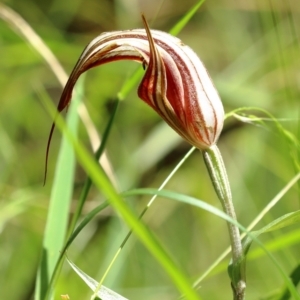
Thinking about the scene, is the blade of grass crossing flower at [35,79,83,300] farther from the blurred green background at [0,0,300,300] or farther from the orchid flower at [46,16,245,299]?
the blurred green background at [0,0,300,300]

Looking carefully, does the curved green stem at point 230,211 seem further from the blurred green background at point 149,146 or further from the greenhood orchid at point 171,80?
the blurred green background at point 149,146

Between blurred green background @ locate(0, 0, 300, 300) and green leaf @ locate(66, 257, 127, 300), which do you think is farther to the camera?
blurred green background @ locate(0, 0, 300, 300)

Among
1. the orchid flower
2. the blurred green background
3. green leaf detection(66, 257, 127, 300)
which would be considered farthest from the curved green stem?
the blurred green background

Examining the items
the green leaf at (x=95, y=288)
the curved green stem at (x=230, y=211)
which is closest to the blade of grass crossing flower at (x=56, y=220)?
the green leaf at (x=95, y=288)

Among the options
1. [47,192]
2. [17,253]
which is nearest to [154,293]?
[17,253]

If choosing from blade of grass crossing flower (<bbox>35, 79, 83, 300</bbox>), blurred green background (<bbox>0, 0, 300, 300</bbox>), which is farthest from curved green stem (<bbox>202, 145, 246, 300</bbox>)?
blurred green background (<bbox>0, 0, 300, 300</bbox>)

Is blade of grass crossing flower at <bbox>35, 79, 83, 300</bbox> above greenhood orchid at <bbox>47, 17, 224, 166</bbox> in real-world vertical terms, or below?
below

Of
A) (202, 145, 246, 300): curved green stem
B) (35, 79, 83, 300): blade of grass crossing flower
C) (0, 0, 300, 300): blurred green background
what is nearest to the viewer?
(202, 145, 246, 300): curved green stem

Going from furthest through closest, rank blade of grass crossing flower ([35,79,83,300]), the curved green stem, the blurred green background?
the blurred green background
blade of grass crossing flower ([35,79,83,300])
the curved green stem

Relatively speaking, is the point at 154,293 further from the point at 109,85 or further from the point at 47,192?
the point at 109,85
